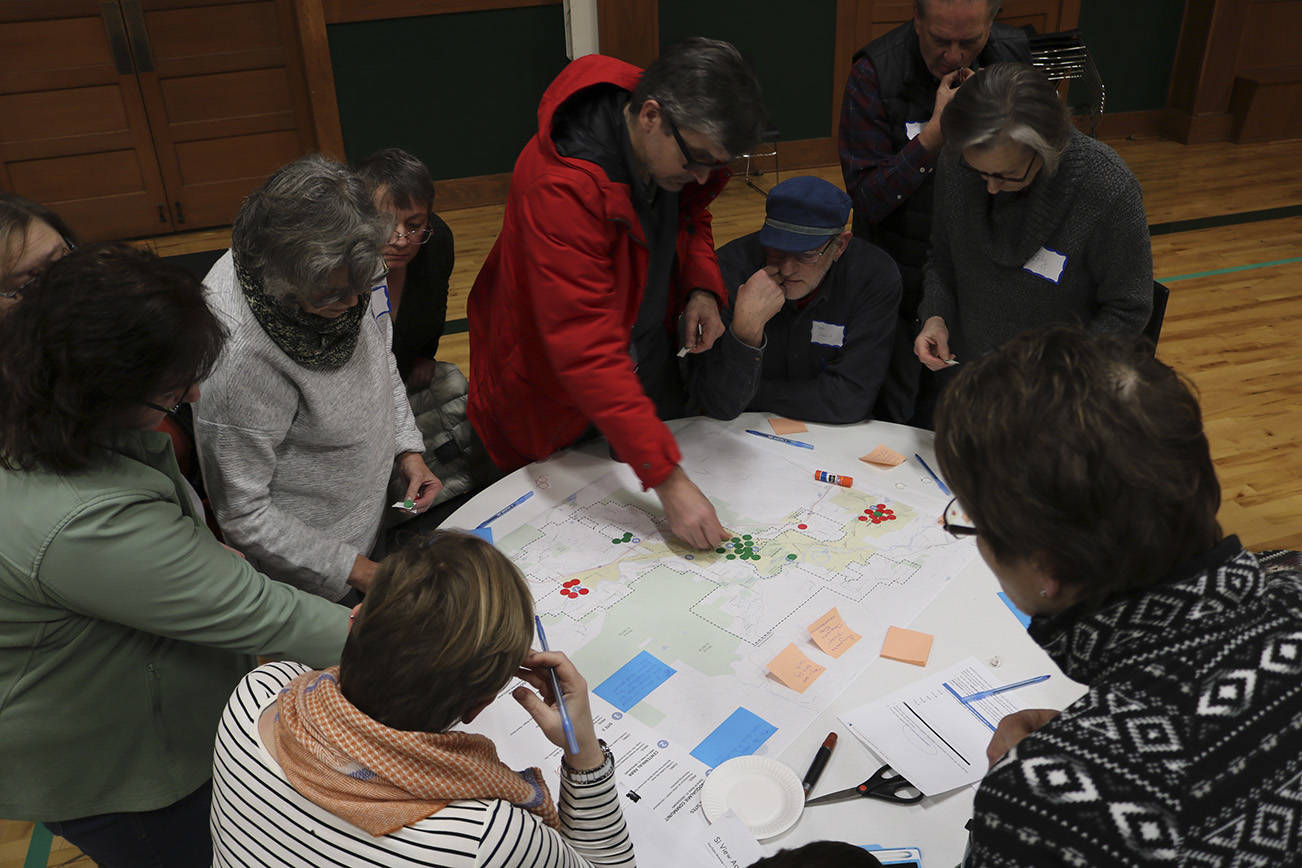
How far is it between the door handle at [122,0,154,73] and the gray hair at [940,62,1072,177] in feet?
16.1

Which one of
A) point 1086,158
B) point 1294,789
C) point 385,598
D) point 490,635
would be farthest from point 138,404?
point 1086,158

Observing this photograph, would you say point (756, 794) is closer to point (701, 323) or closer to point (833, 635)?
point (833, 635)

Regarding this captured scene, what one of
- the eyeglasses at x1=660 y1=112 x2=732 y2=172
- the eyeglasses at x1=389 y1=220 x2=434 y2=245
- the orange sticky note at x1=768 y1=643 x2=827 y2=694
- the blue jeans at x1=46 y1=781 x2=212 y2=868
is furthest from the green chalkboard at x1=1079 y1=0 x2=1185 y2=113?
the blue jeans at x1=46 y1=781 x2=212 y2=868

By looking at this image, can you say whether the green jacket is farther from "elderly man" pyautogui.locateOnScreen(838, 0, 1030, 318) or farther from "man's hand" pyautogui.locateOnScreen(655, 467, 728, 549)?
"elderly man" pyautogui.locateOnScreen(838, 0, 1030, 318)

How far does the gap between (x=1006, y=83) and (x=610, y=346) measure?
104 cm

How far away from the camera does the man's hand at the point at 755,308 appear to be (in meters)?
2.35

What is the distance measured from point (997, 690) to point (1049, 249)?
1127mm

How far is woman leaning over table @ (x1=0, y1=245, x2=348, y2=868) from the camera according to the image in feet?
4.04

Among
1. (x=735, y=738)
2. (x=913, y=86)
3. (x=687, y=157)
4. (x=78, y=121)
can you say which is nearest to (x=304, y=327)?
(x=687, y=157)

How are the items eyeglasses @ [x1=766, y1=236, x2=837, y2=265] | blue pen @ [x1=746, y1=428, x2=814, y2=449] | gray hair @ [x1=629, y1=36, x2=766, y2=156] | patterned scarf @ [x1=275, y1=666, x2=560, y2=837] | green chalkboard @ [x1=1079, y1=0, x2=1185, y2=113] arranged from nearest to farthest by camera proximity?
patterned scarf @ [x1=275, y1=666, x2=560, y2=837] → gray hair @ [x1=629, y1=36, x2=766, y2=156] → blue pen @ [x1=746, y1=428, x2=814, y2=449] → eyeglasses @ [x1=766, y1=236, x2=837, y2=265] → green chalkboard @ [x1=1079, y1=0, x2=1185, y2=113]

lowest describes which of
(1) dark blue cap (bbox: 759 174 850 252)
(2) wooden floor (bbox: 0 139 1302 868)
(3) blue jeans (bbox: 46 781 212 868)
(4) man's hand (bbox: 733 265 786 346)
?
(2) wooden floor (bbox: 0 139 1302 868)

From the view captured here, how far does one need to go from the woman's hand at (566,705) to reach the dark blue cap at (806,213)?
143 centimetres

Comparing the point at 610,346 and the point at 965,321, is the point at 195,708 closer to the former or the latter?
the point at 610,346

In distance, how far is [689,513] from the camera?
193 cm
